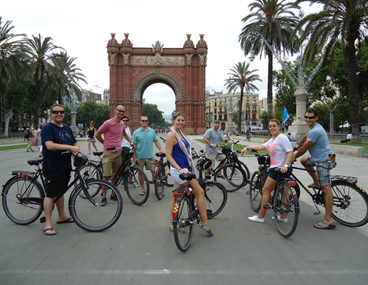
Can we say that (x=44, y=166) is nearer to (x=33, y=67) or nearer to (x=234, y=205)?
(x=234, y=205)

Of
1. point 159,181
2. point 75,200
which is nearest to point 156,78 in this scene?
point 159,181

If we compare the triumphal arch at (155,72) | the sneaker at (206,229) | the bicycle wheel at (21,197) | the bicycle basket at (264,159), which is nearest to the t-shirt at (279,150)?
the bicycle basket at (264,159)

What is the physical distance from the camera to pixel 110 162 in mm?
6312

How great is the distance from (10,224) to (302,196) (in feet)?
20.7

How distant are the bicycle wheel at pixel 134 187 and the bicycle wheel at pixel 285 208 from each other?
2850 millimetres

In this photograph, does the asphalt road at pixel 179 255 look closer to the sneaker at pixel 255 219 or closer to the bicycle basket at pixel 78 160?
the sneaker at pixel 255 219

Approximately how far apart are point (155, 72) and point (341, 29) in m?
42.5

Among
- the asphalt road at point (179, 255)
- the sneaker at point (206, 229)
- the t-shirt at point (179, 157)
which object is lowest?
the asphalt road at point (179, 255)

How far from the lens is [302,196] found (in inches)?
283

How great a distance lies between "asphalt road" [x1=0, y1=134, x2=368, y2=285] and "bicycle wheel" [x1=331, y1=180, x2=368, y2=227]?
20 centimetres

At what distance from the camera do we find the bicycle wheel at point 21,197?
4895 millimetres

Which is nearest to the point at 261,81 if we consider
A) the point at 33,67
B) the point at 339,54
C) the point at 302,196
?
the point at 339,54

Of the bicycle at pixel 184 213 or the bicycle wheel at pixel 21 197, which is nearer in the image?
the bicycle at pixel 184 213

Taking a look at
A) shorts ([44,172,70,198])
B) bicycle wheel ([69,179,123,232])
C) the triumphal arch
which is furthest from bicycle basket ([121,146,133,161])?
the triumphal arch
